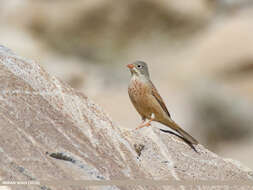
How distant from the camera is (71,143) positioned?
6.77m

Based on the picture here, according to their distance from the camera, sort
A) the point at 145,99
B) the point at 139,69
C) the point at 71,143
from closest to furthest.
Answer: the point at 71,143 < the point at 145,99 < the point at 139,69

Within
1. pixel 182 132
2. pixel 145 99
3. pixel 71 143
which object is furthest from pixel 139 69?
pixel 71 143

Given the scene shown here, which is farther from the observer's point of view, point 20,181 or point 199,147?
point 199,147

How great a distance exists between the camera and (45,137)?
21.6 ft

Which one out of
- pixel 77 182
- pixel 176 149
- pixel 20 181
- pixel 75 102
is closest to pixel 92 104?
pixel 75 102

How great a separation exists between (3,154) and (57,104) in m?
1.70

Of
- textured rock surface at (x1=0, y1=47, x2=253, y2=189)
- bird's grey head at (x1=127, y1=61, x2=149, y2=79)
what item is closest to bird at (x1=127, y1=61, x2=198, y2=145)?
bird's grey head at (x1=127, y1=61, x2=149, y2=79)

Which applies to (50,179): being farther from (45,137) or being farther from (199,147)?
(199,147)

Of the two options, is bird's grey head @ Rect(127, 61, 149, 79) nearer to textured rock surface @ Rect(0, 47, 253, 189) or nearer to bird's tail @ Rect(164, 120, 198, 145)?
bird's tail @ Rect(164, 120, 198, 145)

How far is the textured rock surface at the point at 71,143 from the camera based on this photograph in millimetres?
6145

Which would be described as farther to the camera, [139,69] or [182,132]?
[139,69]

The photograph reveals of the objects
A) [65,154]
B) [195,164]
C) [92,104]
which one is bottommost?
[65,154]

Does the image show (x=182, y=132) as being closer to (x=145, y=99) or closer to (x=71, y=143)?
(x=145, y=99)

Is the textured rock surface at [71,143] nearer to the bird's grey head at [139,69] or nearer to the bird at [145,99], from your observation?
the bird at [145,99]
